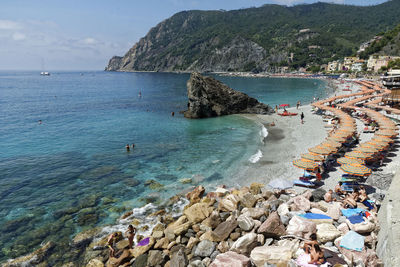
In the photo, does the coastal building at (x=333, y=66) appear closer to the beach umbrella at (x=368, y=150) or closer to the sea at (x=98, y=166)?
the sea at (x=98, y=166)

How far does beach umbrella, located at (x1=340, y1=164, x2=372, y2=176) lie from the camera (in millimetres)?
15086

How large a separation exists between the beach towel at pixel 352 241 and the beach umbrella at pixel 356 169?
22.6 feet

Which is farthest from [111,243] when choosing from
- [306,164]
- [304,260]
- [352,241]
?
[306,164]

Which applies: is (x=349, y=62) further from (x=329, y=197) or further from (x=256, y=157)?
(x=329, y=197)

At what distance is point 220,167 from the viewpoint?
22.2 metres

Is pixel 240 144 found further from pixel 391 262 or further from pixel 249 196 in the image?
pixel 391 262

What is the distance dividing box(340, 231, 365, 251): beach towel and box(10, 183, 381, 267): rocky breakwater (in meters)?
0.06

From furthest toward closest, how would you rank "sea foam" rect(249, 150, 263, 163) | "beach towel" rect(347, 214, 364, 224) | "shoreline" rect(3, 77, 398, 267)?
1. "sea foam" rect(249, 150, 263, 163)
2. "shoreline" rect(3, 77, 398, 267)
3. "beach towel" rect(347, 214, 364, 224)

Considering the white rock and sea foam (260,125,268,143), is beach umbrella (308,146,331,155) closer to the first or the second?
sea foam (260,125,268,143)

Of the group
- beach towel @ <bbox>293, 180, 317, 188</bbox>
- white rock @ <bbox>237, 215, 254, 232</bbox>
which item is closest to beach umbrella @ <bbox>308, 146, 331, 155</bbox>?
beach towel @ <bbox>293, 180, 317, 188</bbox>

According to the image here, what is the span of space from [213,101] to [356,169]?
34.2 m

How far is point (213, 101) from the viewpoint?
156 feet

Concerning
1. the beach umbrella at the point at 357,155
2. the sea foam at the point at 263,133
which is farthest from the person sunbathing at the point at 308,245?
the sea foam at the point at 263,133

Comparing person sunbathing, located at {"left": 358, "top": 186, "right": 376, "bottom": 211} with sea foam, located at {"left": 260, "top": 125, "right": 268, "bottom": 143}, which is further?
sea foam, located at {"left": 260, "top": 125, "right": 268, "bottom": 143}
